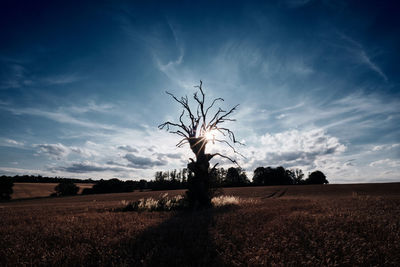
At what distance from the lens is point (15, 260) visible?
3289mm

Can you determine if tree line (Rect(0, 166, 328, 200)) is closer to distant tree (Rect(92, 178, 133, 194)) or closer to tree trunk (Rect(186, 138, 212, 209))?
distant tree (Rect(92, 178, 133, 194))

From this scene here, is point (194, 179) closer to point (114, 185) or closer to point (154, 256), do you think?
point (154, 256)

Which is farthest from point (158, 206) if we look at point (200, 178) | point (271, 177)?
point (271, 177)

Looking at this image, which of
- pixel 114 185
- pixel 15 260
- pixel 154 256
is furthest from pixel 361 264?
pixel 114 185

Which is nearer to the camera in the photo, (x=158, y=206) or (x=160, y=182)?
(x=158, y=206)

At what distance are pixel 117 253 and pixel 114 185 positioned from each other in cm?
8019

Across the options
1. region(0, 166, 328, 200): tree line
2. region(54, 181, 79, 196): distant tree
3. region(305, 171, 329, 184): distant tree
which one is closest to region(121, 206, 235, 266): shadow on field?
region(0, 166, 328, 200): tree line

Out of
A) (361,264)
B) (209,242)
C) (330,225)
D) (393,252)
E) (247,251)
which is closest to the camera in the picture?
(361,264)

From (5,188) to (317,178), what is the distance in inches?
4322

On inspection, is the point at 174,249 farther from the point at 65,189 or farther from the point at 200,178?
the point at 65,189

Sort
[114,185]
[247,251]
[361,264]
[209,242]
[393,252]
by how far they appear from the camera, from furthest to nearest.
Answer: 1. [114,185]
2. [209,242]
3. [247,251]
4. [393,252]
5. [361,264]

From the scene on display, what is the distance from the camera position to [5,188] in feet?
178

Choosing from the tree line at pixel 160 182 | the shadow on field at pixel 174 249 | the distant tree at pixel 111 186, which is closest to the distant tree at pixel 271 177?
the tree line at pixel 160 182

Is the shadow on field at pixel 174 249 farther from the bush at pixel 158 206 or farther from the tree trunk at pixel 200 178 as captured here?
the tree trunk at pixel 200 178
